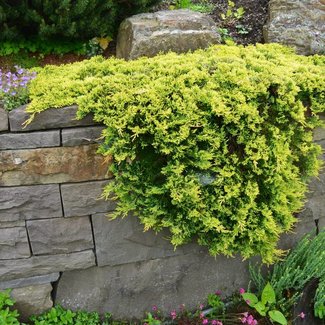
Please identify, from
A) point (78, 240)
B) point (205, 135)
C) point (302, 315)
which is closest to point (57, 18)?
point (205, 135)

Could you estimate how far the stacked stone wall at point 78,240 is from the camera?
8.02ft

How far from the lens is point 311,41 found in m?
3.24

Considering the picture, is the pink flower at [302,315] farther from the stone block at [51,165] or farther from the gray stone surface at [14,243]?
the gray stone surface at [14,243]

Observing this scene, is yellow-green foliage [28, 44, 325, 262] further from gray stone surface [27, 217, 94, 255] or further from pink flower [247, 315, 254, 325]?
pink flower [247, 315, 254, 325]

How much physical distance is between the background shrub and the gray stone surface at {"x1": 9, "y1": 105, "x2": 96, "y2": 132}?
0.77 meters

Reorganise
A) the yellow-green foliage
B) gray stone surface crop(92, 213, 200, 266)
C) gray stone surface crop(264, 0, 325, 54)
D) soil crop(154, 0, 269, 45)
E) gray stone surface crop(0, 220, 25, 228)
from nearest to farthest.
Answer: the yellow-green foliage → gray stone surface crop(0, 220, 25, 228) → gray stone surface crop(92, 213, 200, 266) → gray stone surface crop(264, 0, 325, 54) → soil crop(154, 0, 269, 45)

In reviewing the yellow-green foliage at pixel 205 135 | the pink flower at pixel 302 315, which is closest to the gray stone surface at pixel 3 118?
the yellow-green foliage at pixel 205 135

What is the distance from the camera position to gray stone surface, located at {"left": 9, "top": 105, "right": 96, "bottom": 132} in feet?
7.77

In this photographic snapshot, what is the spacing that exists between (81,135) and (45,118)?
0.22m

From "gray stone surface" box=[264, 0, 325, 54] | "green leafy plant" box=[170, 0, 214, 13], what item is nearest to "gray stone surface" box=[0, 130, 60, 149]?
"green leafy plant" box=[170, 0, 214, 13]

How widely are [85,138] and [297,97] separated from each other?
128 centimetres

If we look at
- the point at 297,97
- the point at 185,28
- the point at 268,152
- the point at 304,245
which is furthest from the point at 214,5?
the point at 304,245

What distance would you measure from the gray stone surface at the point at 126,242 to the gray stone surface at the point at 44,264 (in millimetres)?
96

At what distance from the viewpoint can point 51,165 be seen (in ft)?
8.16
